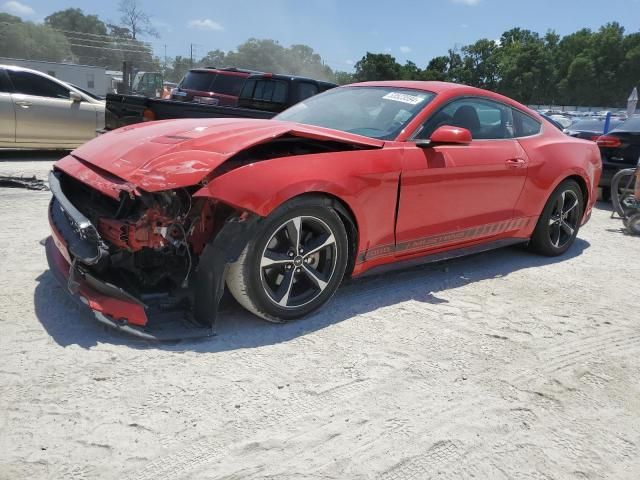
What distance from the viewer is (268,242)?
10.4 feet

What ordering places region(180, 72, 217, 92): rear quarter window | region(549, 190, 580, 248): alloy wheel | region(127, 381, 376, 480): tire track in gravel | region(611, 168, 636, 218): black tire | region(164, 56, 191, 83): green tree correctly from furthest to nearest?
region(164, 56, 191, 83): green tree → region(180, 72, 217, 92): rear quarter window → region(611, 168, 636, 218): black tire → region(549, 190, 580, 248): alloy wheel → region(127, 381, 376, 480): tire track in gravel

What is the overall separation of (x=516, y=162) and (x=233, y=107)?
454 centimetres

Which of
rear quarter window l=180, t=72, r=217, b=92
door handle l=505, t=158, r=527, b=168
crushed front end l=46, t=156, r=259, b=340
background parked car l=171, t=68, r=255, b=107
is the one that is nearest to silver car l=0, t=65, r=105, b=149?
background parked car l=171, t=68, r=255, b=107

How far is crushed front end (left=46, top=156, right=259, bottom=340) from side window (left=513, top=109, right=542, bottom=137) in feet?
9.55

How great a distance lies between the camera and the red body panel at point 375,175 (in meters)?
3.03

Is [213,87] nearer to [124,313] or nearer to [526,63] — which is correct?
[124,313]

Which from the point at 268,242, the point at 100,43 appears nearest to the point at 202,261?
the point at 268,242

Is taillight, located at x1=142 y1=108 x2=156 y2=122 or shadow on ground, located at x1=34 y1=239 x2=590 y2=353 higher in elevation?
taillight, located at x1=142 y1=108 x2=156 y2=122

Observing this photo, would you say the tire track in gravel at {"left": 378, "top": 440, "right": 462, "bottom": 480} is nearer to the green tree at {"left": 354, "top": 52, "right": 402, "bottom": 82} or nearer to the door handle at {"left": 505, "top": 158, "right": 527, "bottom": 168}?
the door handle at {"left": 505, "top": 158, "right": 527, "bottom": 168}

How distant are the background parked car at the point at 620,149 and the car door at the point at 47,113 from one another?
8555 mm

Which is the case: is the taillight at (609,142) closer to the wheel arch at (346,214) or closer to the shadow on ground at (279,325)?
the shadow on ground at (279,325)

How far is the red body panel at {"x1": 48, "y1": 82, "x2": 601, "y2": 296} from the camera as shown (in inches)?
119

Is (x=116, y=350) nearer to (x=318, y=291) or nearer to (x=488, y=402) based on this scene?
(x=318, y=291)

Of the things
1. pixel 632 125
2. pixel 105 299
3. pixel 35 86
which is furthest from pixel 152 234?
pixel 632 125
